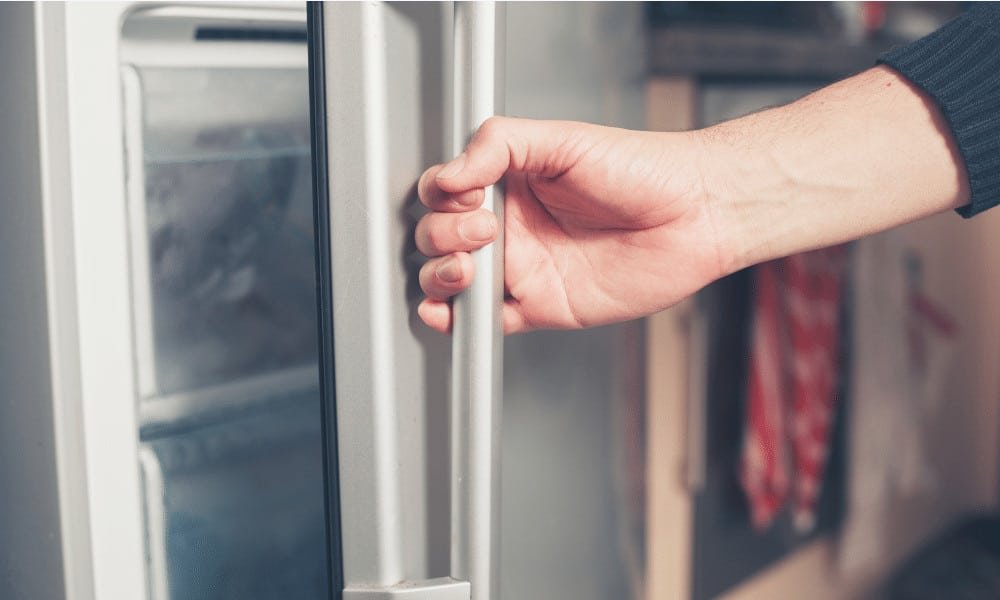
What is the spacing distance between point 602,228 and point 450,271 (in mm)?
252

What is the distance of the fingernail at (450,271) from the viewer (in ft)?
1.81

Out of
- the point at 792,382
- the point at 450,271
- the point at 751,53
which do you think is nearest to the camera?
the point at 450,271

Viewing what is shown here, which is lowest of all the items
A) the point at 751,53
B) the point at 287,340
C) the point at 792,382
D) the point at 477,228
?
the point at 792,382

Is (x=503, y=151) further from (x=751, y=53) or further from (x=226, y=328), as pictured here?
(x=751, y=53)

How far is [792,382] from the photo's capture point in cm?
158

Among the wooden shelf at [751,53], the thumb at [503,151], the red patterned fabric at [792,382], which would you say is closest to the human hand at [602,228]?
the thumb at [503,151]

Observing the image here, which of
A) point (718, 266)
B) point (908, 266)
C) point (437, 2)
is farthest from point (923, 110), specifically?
point (908, 266)

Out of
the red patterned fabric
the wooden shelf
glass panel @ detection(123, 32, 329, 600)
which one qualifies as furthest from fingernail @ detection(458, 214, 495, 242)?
the red patterned fabric

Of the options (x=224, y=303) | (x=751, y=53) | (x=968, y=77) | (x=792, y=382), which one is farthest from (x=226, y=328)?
(x=792, y=382)

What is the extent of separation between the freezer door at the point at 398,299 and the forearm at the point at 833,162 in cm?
28

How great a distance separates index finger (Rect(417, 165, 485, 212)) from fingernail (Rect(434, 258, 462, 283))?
0.03m

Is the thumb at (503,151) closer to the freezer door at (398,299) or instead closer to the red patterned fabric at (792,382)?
the freezer door at (398,299)

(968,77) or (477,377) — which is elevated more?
(968,77)

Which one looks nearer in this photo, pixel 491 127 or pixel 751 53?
pixel 491 127
